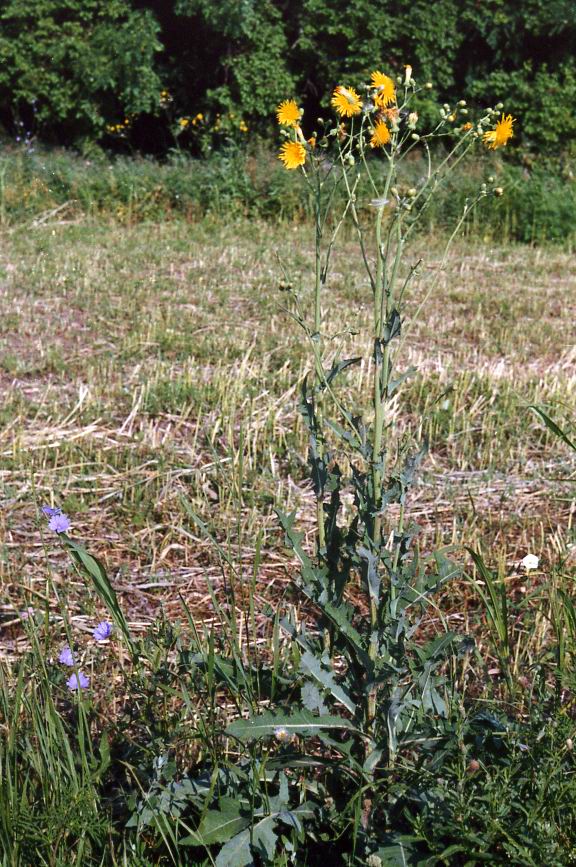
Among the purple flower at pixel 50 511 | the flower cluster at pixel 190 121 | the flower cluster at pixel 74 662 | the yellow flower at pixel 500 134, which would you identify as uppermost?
the yellow flower at pixel 500 134

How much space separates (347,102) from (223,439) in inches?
80.7

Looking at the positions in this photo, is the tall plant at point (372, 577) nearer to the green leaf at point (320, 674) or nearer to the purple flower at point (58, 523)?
the green leaf at point (320, 674)

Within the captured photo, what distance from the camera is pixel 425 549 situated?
2.90 m

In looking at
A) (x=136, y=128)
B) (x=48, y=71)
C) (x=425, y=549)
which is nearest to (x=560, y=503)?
(x=425, y=549)

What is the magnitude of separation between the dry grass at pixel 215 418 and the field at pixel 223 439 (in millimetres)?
11

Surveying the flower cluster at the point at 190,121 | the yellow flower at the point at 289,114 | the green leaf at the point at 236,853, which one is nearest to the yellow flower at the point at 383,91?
the yellow flower at the point at 289,114

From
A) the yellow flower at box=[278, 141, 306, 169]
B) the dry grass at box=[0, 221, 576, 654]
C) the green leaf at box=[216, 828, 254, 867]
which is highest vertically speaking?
the yellow flower at box=[278, 141, 306, 169]

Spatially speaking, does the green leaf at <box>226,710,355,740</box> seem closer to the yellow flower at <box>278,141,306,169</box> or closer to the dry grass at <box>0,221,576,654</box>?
the dry grass at <box>0,221,576,654</box>

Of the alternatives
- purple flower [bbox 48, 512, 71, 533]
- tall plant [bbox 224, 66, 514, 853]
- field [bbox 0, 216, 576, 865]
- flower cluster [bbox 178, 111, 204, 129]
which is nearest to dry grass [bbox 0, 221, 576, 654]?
field [bbox 0, 216, 576, 865]

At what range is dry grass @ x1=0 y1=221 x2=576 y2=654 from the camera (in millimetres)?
2836

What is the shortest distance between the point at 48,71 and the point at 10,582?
39.6ft

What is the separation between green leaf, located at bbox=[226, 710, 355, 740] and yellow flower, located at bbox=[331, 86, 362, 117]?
1.09 metres

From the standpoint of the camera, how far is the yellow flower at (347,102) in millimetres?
1726

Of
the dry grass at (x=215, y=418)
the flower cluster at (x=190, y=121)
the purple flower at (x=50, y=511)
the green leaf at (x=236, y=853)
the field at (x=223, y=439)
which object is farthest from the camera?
the flower cluster at (x=190, y=121)
